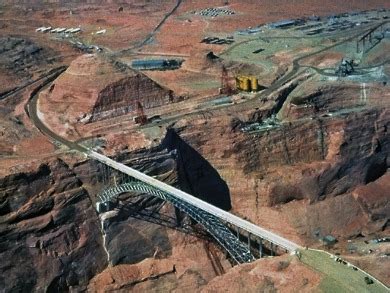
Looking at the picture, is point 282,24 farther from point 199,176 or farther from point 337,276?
point 337,276

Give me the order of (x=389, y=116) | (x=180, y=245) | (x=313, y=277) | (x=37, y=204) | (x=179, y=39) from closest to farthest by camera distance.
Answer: (x=313, y=277), (x=37, y=204), (x=180, y=245), (x=389, y=116), (x=179, y=39)

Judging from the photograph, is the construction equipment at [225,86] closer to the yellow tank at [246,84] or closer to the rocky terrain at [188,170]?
the rocky terrain at [188,170]

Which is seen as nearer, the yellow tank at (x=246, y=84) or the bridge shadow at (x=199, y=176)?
the bridge shadow at (x=199, y=176)

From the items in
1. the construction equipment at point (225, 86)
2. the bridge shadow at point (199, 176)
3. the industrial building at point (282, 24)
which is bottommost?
the bridge shadow at point (199, 176)

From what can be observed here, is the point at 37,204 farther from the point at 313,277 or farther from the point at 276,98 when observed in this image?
the point at 276,98

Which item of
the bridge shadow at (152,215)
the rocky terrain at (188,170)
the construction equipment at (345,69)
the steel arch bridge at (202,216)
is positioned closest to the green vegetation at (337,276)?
the rocky terrain at (188,170)

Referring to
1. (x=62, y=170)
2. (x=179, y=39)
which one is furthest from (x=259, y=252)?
(x=179, y=39)

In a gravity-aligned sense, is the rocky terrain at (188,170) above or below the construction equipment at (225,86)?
below
